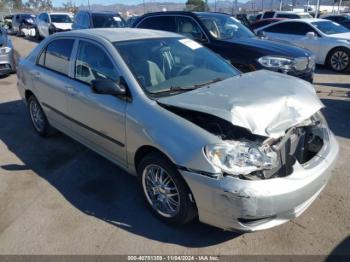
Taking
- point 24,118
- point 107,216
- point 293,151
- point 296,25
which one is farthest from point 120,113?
point 296,25

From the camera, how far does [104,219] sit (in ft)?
11.4

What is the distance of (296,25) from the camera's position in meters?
11.8

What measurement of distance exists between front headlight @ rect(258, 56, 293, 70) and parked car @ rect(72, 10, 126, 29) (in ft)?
29.8

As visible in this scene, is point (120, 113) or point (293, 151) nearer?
point (293, 151)

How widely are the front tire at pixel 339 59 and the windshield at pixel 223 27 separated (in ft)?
13.1

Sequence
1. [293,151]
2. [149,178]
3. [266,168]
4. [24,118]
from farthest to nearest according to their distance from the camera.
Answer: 1. [24,118]
2. [149,178]
3. [293,151]
4. [266,168]

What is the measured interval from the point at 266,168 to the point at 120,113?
1539 mm

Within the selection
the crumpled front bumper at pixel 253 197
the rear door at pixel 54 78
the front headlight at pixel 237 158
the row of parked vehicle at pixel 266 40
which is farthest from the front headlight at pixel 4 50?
the front headlight at pixel 237 158

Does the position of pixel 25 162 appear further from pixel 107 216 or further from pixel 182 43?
pixel 182 43

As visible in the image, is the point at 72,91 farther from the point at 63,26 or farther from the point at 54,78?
the point at 63,26

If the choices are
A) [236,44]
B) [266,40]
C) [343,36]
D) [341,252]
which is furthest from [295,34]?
[341,252]

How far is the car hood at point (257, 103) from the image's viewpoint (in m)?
2.89

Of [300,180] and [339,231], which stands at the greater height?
[300,180]

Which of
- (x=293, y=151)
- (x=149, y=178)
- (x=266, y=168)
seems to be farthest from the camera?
(x=149, y=178)
